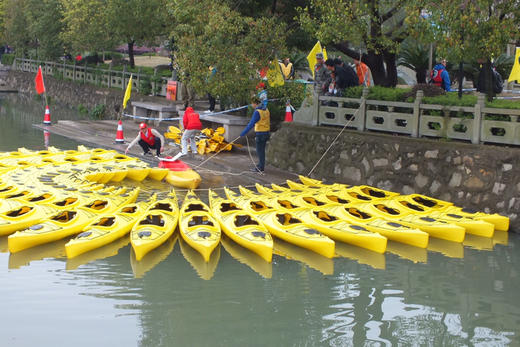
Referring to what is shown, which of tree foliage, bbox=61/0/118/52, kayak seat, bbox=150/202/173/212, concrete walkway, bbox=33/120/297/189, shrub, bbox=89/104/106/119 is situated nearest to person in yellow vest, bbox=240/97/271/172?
concrete walkway, bbox=33/120/297/189

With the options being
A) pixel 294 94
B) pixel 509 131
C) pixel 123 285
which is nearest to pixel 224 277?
pixel 123 285

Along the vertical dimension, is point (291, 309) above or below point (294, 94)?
below

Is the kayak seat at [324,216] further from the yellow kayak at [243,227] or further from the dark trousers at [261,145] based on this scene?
the dark trousers at [261,145]

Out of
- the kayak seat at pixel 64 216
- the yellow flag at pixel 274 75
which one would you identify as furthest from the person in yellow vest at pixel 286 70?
the kayak seat at pixel 64 216

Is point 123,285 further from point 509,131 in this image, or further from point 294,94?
point 294,94

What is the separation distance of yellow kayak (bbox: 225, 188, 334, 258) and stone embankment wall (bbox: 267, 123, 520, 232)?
334 centimetres

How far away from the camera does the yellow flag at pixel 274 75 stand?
16.2 metres

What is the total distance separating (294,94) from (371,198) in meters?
→ 5.80

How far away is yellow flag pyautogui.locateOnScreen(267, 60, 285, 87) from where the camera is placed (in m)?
16.2

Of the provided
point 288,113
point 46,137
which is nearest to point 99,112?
point 46,137

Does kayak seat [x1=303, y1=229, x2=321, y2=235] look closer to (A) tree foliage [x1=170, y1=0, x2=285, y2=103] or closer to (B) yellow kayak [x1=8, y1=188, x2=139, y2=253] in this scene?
(B) yellow kayak [x1=8, y1=188, x2=139, y2=253]

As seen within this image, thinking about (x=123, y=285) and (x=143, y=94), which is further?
(x=143, y=94)

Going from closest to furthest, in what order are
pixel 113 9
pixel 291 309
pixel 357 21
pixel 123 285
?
pixel 291 309, pixel 123 285, pixel 357 21, pixel 113 9

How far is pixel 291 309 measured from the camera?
27.3ft
